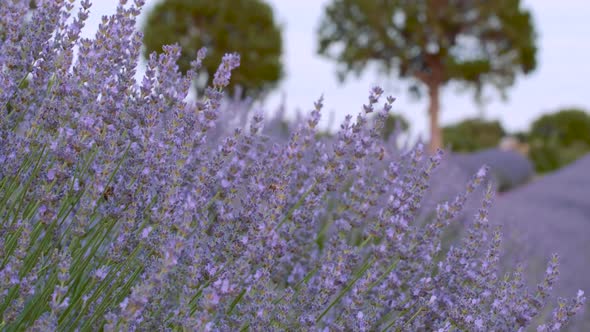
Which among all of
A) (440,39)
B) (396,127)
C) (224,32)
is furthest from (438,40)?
(396,127)

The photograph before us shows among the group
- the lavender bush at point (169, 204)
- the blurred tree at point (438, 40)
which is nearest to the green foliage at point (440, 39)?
the blurred tree at point (438, 40)

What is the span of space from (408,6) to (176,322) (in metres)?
25.5

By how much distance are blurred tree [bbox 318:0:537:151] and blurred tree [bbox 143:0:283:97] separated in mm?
2661

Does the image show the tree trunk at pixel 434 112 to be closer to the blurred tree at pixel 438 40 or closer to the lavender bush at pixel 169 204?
the blurred tree at pixel 438 40

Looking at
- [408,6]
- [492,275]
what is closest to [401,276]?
[492,275]

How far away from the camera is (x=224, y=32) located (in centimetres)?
2695

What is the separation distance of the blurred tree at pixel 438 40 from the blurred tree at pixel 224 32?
2.66 meters

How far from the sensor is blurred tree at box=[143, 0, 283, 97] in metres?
26.6

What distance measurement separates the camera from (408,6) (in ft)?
85.1

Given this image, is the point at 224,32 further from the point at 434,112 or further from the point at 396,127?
the point at 396,127

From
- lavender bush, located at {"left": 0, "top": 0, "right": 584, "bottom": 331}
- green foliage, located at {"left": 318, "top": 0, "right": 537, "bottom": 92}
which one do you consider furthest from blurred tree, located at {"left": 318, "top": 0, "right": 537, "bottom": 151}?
lavender bush, located at {"left": 0, "top": 0, "right": 584, "bottom": 331}

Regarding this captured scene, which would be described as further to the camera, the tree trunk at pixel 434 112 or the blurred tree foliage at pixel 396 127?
the tree trunk at pixel 434 112

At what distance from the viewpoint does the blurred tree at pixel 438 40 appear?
85.1ft

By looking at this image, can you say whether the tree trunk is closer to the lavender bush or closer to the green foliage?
the green foliage
